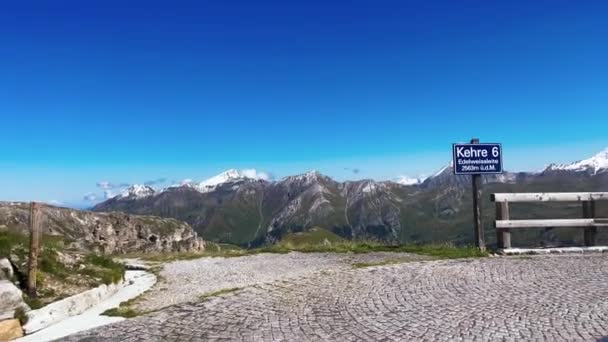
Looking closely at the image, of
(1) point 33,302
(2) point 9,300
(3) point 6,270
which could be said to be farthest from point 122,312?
(3) point 6,270

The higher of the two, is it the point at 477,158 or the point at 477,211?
the point at 477,158

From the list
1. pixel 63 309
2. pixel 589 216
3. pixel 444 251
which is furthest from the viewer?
pixel 444 251

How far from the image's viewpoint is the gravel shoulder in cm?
1346

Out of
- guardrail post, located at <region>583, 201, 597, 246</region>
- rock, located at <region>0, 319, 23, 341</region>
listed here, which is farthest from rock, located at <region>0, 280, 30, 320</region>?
guardrail post, located at <region>583, 201, 597, 246</region>

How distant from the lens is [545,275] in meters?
11.9

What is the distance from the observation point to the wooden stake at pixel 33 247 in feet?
39.0

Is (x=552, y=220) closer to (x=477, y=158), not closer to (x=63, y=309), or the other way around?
(x=477, y=158)

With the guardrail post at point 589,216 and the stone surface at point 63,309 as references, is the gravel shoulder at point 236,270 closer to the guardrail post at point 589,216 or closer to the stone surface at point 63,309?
the stone surface at point 63,309

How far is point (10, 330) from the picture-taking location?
10.1 metres

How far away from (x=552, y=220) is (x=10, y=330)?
15.9 m

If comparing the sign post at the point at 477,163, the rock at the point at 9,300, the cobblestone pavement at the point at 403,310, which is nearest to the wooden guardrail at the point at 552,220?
the sign post at the point at 477,163

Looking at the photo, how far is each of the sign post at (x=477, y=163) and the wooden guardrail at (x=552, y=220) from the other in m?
0.86

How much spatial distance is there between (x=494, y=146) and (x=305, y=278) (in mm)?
9391

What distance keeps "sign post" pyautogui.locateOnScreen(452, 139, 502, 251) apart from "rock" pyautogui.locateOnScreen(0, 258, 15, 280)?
14039 mm
